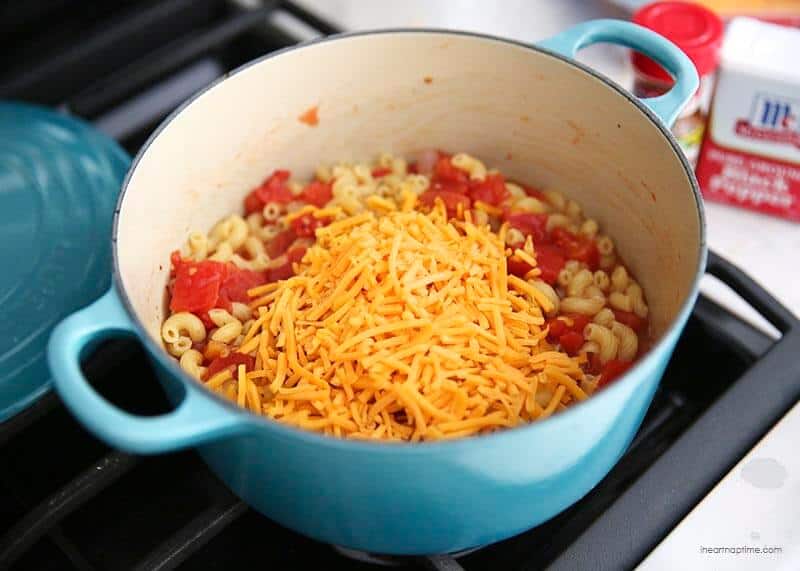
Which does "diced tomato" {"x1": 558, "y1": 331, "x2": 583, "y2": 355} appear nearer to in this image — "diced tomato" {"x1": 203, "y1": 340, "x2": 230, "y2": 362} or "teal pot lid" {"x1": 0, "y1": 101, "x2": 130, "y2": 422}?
"diced tomato" {"x1": 203, "y1": 340, "x2": 230, "y2": 362}

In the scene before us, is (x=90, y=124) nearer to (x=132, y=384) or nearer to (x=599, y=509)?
(x=132, y=384)

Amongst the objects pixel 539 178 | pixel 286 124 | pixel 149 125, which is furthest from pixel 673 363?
pixel 149 125

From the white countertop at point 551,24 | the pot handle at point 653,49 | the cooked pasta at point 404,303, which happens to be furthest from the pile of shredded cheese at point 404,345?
the white countertop at point 551,24

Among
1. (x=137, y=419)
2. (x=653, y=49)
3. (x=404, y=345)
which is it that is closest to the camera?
(x=137, y=419)

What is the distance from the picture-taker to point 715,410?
2.79ft

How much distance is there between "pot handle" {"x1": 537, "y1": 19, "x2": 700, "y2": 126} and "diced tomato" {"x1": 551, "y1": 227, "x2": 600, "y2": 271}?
19 cm

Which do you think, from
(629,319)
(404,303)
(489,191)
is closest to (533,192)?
(489,191)

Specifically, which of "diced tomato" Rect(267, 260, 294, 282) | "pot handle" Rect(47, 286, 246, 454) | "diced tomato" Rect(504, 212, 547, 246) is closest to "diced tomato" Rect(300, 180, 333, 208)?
"diced tomato" Rect(267, 260, 294, 282)

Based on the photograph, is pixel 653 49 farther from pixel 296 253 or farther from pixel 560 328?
pixel 296 253

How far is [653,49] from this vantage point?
888 mm

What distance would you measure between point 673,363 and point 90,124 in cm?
83

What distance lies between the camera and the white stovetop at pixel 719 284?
775 mm

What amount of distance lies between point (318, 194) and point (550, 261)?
29cm

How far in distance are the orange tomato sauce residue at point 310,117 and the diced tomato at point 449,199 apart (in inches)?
6.1
